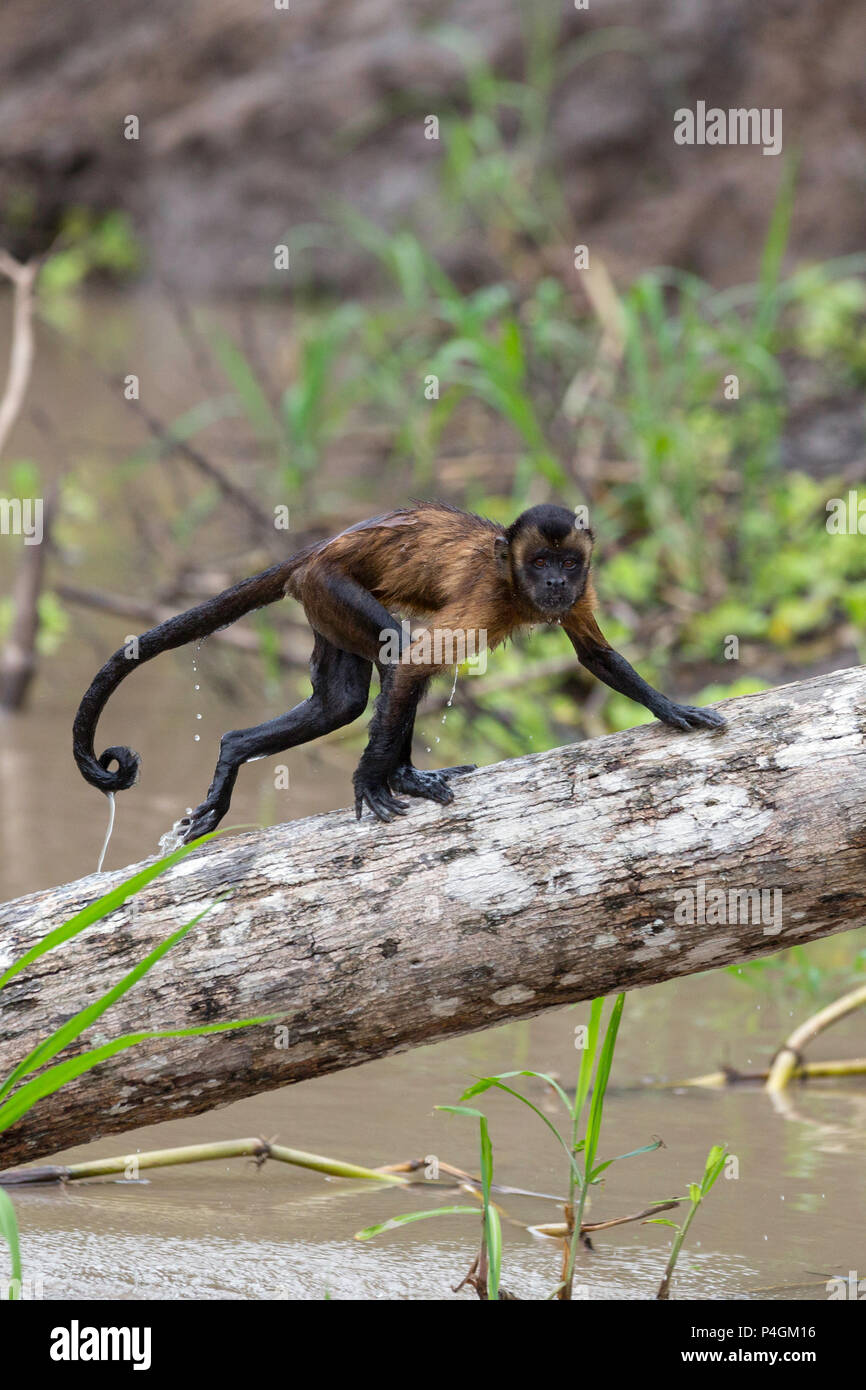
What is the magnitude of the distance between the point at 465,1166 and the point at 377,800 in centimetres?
87

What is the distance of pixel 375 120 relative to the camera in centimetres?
1189

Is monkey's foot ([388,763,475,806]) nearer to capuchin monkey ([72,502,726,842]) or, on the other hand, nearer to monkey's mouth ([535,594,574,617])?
capuchin monkey ([72,502,726,842])

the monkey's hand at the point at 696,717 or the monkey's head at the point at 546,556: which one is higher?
the monkey's head at the point at 546,556

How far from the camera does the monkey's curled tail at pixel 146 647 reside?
3.05 meters

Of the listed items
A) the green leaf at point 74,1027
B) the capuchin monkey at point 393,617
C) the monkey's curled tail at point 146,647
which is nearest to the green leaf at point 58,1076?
the green leaf at point 74,1027

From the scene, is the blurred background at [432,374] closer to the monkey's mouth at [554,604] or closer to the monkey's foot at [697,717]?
the monkey's foot at [697,717]

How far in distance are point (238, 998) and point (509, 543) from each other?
1.12 meters

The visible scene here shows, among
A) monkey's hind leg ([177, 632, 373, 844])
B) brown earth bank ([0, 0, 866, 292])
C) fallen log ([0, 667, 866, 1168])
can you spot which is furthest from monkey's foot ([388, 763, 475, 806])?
brown earth bank ([0, 0, 866, 292])

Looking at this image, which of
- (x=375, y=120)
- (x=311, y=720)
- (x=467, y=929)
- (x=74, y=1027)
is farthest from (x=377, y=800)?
(x=375, y=120)

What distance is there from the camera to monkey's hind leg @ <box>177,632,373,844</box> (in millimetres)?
3262

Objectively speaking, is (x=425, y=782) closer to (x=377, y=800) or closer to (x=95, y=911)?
(x=377, y=800)

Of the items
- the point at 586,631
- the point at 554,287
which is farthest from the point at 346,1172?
the point at 554,287

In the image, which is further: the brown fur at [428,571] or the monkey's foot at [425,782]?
the brown fur at [428,571]

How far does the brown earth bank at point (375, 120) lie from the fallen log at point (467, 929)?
31.0ft
